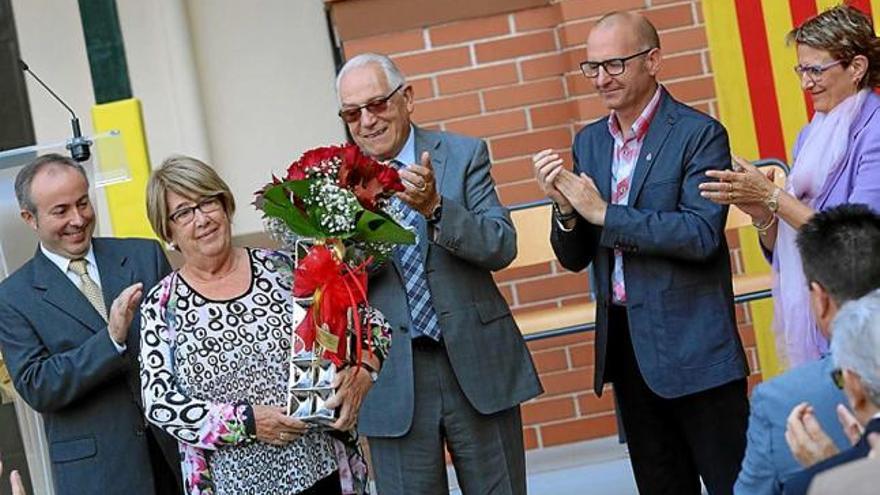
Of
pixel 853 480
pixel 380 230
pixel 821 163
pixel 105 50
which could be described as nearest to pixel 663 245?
pixel 821 163

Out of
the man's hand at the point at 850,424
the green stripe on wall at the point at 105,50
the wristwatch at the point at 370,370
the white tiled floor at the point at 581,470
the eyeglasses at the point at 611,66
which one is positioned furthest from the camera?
the green stripe on wall at the point at 105,50

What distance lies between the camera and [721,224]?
5504 millimetres

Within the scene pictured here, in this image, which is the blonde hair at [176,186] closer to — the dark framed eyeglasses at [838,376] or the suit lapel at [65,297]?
the suit lapel at [65,297]

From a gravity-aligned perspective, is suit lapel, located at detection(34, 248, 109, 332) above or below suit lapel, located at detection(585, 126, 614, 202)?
below

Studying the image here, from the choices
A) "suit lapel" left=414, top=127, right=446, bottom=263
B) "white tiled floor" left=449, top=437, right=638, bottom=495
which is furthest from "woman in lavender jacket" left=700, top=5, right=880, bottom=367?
"white tiled floor" left=449, top=437, right=638, bottom=495

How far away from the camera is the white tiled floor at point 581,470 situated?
7.35 m

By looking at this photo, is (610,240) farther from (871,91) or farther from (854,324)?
(854,324)

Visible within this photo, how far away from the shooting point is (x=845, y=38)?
5340 mm

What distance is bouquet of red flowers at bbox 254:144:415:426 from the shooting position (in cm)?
493

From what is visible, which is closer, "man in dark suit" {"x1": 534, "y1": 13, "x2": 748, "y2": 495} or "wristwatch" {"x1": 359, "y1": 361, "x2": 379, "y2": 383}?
"wristwatch" {"x1": 359, "y1": 361, "x2": 379, "y2": 383}

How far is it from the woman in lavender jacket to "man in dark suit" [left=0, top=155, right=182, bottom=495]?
6.06 feet

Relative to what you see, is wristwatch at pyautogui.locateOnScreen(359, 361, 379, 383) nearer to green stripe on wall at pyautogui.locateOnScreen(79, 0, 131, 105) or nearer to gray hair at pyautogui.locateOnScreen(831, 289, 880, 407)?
gray hair at pyautogui.locateOnScreen(831, 289, 880, 407)

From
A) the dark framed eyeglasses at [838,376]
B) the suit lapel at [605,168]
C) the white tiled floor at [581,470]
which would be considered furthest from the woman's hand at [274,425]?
the white tiled floor at [581,470]

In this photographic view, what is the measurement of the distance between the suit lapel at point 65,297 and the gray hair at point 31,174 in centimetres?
19
